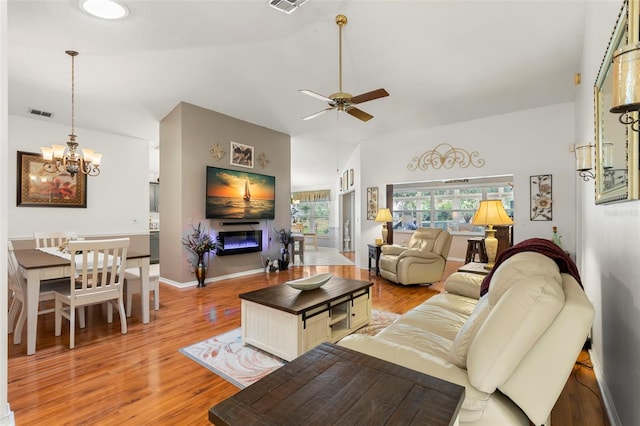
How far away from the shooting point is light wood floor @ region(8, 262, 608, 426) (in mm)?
1849

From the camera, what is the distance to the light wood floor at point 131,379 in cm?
185

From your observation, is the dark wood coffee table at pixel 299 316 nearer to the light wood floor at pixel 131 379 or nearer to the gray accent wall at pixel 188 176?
the light wood floor at pixel 131 379

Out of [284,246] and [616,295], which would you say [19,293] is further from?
[616,295]

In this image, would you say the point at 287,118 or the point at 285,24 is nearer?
the point at 285,24

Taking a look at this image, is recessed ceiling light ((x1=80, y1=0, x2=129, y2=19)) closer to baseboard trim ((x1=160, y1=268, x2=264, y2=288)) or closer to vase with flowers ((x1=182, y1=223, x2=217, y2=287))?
vase with flowers ((x1=182, y1=223, x2=217, y2=287))

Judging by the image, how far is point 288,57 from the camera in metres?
4.08

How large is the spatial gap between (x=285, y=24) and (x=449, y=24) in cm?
178

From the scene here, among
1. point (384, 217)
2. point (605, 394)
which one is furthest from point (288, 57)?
point (605, 394)

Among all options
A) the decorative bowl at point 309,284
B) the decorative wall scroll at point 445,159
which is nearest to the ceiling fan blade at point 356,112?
the decorative bowl at point 309,284

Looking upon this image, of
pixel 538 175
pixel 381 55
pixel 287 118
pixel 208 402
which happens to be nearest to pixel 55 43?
pixel 287 118

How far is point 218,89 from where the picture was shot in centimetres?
483

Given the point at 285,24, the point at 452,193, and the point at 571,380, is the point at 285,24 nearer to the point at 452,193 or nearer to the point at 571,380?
the point at 571,380

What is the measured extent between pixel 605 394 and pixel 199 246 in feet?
16.1

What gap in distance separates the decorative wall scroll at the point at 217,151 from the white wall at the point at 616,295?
16.7 feet
